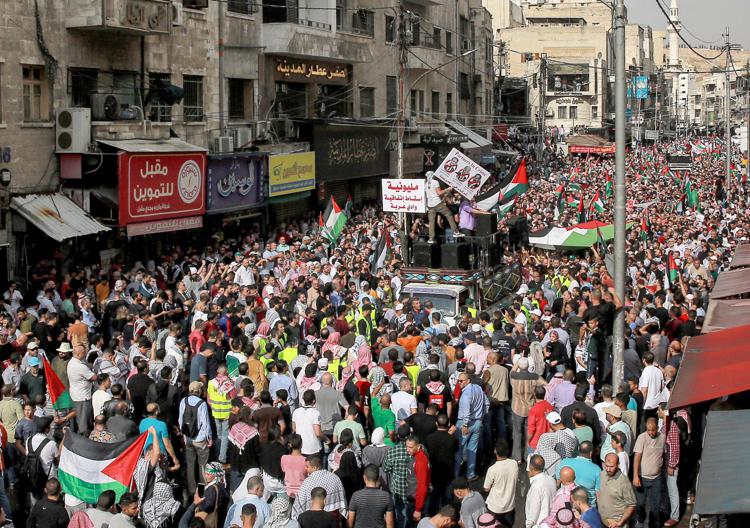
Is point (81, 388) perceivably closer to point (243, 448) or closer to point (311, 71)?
point (243, 448)

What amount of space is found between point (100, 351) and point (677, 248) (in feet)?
49.3

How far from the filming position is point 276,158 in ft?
102

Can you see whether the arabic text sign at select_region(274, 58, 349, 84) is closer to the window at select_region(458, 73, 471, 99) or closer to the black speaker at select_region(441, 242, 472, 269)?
the window at select_region(458, 73, 471, 99)

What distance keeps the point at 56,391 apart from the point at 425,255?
8.29 m

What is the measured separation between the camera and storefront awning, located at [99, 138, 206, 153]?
2319 cm

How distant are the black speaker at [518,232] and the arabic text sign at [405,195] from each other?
4.13m

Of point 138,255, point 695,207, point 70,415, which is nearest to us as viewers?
point 70,415

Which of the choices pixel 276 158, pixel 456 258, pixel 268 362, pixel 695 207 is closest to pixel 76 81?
pixel 276 158

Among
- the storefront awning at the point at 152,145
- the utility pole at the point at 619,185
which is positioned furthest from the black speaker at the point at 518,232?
the utility pole at the point at 619,185

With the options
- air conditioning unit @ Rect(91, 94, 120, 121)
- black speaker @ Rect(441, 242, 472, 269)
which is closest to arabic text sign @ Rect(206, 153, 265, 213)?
air conditioning unit @ Rect(91, 94, 120, 121)

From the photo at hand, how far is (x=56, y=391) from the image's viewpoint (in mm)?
12422

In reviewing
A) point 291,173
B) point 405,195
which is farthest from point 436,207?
point 291,173

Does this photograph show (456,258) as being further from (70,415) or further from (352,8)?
(352,8)

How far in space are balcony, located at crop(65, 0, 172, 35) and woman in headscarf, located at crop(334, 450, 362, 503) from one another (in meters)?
15.4
